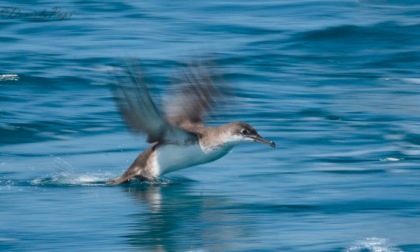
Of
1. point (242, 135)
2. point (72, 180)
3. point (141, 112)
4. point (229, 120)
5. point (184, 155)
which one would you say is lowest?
point (229, 120)

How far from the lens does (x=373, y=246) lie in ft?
31.1

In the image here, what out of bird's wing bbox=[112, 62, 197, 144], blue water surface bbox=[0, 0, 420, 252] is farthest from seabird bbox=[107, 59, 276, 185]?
blue water surface bbox=[0, 0, 420, 252]

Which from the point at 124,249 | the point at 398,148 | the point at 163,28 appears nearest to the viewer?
the point at 124,249

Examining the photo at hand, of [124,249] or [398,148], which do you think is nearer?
[124,249]

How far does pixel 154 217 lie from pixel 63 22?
13.2 meters

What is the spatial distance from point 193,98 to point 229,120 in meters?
3.80

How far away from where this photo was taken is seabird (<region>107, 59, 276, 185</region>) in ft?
36.2

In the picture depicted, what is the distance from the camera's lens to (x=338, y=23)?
23.1 meters

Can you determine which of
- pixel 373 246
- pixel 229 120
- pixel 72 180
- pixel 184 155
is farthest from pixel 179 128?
pixel 229 120

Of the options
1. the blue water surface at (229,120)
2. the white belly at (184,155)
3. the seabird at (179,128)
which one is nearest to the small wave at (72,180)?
the blue water surface at (229,120)

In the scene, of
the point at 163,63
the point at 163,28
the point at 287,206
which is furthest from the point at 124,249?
the point at 163,28

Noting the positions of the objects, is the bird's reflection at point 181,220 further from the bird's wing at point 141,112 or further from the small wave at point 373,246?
the small wave at point 373,246

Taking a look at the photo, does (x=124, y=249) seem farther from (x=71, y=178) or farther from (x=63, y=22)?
(x=63, y=22)

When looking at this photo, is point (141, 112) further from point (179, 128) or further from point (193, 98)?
point (193, 98)
